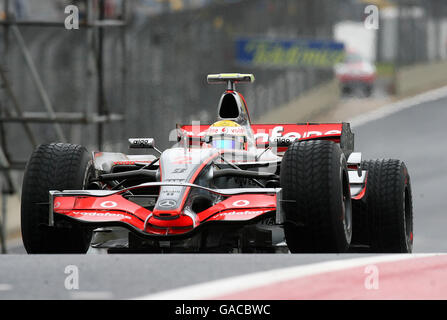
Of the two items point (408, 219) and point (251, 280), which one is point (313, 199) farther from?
point (408, 219)

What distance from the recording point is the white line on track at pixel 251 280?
5934 millimetres

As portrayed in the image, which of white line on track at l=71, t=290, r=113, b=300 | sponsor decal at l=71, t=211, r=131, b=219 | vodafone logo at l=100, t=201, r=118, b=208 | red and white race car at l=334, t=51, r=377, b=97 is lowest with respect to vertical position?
white line on track at l=71, t=290, r=113, b=300

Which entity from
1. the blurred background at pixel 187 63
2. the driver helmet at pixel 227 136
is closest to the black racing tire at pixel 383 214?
the driver helmet at pixel 227 136

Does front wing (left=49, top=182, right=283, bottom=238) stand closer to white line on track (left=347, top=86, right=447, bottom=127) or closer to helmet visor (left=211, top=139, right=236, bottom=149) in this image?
helmet visor (left=211, top=139, right=236, bottom=149)

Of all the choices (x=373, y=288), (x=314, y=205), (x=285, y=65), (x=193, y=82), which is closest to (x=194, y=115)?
(x=193, y=82)

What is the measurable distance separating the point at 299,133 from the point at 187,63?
15.0 meters

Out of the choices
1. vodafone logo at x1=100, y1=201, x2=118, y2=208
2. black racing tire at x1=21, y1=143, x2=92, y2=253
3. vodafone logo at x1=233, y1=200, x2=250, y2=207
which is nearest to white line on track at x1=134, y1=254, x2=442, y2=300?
vodafone logo at x1=233, y1=200, x2=250, y2=207

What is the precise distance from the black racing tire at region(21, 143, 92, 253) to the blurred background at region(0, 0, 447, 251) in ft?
15.2

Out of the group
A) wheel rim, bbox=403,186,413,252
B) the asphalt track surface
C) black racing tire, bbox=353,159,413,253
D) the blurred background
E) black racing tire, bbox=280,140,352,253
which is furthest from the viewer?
the blurred background

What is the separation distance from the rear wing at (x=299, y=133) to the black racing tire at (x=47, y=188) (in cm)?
169

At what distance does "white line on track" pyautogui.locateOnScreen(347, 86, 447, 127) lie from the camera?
33625 millimetres

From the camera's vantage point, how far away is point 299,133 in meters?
10.7

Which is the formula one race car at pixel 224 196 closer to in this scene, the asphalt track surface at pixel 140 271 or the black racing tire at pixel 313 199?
the black racing tire at pixel 313 199

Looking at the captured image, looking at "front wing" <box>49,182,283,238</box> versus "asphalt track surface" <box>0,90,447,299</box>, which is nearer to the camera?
"asphalt track surface" <box>0,90,447,299</box>
